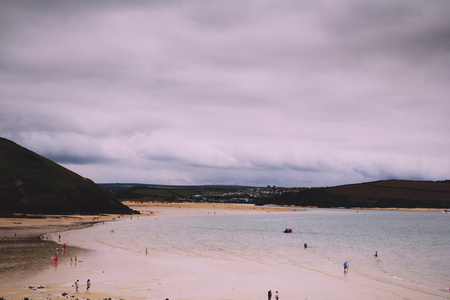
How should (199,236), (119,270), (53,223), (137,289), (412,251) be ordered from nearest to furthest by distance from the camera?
A: (137,289)
(119,270)
(412,251)
(199,236)
(53,223)

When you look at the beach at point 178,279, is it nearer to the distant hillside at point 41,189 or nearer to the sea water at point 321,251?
the sea water at point 321,251

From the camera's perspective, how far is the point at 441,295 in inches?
1569

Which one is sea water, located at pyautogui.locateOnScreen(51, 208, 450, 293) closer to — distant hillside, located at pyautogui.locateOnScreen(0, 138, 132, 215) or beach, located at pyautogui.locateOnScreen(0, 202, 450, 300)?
beach, located at pyautogui.locateOnScreen(0, 202, 450, 300)

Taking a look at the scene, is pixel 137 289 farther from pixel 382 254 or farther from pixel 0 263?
pixel 382 254

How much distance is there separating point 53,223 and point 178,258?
236 ft

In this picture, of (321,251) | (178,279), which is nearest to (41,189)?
(321,251)

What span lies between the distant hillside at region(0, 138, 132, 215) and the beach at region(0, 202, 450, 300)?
257ft

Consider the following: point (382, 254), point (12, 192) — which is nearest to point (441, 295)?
point (382, 254)

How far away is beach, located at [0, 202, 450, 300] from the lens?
124ft

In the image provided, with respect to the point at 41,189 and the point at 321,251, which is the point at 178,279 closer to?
the point at 321,251

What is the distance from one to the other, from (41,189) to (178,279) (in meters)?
118

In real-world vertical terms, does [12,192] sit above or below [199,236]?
above

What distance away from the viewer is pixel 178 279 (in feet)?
145

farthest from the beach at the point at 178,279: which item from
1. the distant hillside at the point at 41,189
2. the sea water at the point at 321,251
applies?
the distant hillside at the point at 41,189
